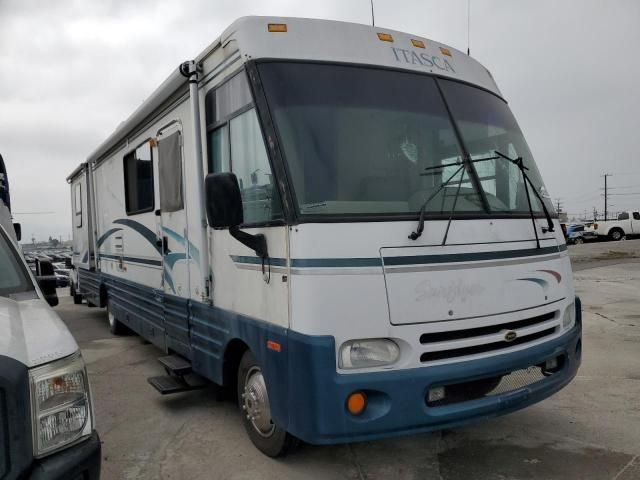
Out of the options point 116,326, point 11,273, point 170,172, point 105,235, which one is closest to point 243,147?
point 170,172

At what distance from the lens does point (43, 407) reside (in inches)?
89.0

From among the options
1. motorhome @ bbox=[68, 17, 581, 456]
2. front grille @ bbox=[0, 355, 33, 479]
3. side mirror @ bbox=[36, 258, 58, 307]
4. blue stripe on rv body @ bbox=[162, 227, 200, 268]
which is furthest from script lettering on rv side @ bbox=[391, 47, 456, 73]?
front grille @ bbox=[0, 355, 33, 479]

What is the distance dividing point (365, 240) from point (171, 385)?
8.16 feet

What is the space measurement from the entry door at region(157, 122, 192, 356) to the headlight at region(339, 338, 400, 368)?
2147mm

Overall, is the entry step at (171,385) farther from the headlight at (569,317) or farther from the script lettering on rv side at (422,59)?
the script lettering on rv side at (422,59)

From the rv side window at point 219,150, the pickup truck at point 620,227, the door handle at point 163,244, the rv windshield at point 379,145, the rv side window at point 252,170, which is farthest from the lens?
the pickup truck at point 620,227

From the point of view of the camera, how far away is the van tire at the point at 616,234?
31.9m

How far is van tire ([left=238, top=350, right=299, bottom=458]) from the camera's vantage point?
11.2 feet

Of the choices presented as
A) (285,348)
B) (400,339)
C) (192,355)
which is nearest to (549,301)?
(400,339)

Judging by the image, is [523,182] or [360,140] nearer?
[360,140]

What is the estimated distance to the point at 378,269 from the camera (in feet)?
9.74

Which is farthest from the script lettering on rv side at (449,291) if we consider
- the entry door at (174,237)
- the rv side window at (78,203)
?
the rv side window at (78,203)

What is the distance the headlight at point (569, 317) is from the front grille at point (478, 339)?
29 centimetres

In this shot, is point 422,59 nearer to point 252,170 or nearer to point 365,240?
point 252,170
